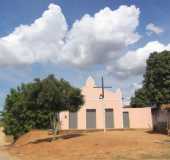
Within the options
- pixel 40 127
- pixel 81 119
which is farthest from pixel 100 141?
pixel 81 119

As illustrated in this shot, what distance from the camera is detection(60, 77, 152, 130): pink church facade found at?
2210 inches

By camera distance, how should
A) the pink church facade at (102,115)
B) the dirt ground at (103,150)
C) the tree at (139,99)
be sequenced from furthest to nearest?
the tree at (139,99), the pink church facade at (102,115), the dirt ground at (103,150)

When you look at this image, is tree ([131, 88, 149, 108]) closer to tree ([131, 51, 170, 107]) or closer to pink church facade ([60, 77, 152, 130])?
pink church facade ([60, 77, 152, 130])

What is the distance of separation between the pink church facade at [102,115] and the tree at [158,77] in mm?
2651

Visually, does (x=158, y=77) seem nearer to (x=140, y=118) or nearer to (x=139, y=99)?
(x=140, y=118)

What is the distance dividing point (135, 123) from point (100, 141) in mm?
29420

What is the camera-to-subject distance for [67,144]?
29.2 meters

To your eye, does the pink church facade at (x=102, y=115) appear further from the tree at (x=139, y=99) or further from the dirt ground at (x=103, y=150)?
the dirt ground at (x=103, y=150)

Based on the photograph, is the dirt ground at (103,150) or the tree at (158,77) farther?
the tree at (158,77)

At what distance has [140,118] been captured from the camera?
2265 inches

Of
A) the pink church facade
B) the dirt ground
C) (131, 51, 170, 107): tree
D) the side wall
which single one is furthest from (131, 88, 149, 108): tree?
the dirt ground

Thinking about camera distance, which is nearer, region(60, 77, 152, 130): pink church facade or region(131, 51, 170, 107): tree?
region(131, 51, 170, 107): tree

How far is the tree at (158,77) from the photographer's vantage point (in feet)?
179

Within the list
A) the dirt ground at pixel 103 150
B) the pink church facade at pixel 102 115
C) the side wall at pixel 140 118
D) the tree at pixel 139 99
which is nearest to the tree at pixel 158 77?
the side wall at pixel 140 118
